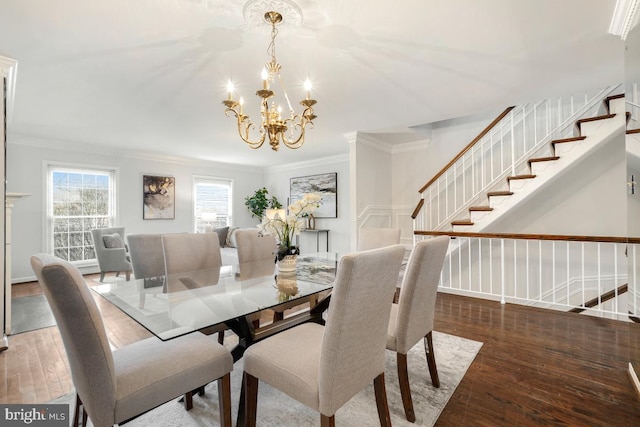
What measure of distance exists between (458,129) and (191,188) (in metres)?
5.50

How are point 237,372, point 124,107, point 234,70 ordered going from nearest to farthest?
point 237,372, point 234,70, point 124,107

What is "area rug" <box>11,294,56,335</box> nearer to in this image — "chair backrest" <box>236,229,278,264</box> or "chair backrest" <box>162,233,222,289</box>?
"chair backrest" <box>162,233,222,289</box>

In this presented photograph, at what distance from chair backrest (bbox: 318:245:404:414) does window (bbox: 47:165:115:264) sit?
586 cm

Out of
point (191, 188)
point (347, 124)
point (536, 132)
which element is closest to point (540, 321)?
point (536, 132)

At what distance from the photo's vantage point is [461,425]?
153 centimetres

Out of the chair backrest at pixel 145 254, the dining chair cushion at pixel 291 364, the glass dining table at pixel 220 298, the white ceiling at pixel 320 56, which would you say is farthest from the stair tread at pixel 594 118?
the chair backrest at pixel 145 254

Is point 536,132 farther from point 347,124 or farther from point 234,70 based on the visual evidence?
point 234,70

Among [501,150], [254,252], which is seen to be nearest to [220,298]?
[254,252]

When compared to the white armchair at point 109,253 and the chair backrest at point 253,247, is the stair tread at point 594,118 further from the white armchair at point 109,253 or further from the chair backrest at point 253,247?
the white armchair at point 109,253

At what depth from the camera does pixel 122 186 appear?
18.5 feet

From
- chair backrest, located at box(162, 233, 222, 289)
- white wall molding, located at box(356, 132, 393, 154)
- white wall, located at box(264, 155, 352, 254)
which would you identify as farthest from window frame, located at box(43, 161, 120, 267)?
white wall molding, located at box(356, 132, 393, 154)

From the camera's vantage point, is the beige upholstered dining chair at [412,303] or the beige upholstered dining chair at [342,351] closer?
the beige upholstered dining chair at [342,351]

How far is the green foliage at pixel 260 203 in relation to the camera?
732cm

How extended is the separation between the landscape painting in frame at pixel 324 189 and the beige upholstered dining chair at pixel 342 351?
16.4ft
